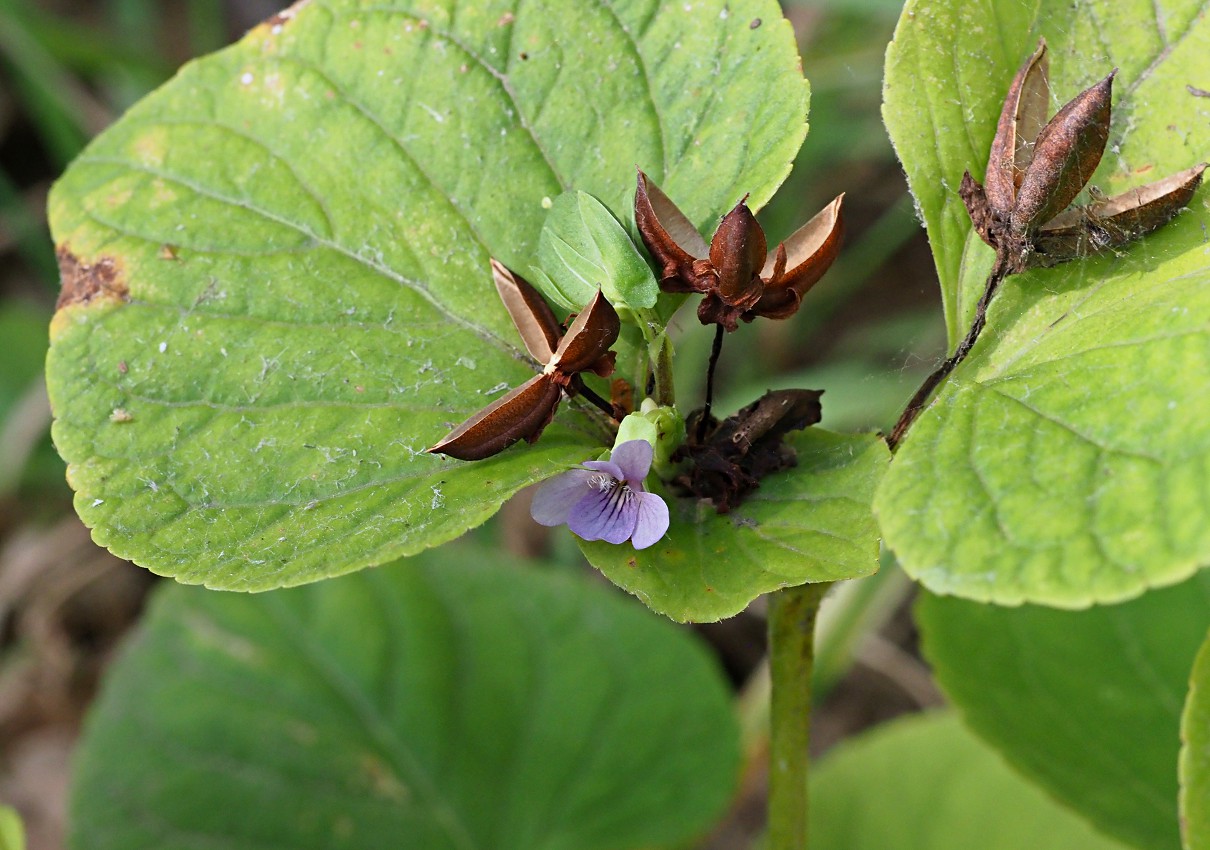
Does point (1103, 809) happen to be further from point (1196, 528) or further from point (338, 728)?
point (338, 728)

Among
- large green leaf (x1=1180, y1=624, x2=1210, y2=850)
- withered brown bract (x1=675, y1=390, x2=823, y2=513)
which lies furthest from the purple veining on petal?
large green leaf (x1=1180, y1=624, x2=1210, y2=850)

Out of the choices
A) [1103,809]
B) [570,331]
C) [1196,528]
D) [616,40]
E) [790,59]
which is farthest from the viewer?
[1103,809]

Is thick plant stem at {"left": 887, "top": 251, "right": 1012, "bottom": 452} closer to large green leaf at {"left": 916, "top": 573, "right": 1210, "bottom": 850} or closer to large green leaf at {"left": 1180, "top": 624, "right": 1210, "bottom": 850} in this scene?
large green leaf at {"left": 1180, "top": 624, "right": 1210, "bottom": 850}

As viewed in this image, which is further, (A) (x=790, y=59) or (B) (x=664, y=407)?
(A) (x=790, y=59)

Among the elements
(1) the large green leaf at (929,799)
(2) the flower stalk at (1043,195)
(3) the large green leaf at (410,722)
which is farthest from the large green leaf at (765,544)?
(1) the large green leaf at (929,799)

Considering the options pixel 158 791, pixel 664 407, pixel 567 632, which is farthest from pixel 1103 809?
pixel 158 791

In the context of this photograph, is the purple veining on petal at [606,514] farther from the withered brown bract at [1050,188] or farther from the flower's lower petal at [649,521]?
the withered brown bract at [1050,188]

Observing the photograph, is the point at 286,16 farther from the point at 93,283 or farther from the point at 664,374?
the point at 664,374
